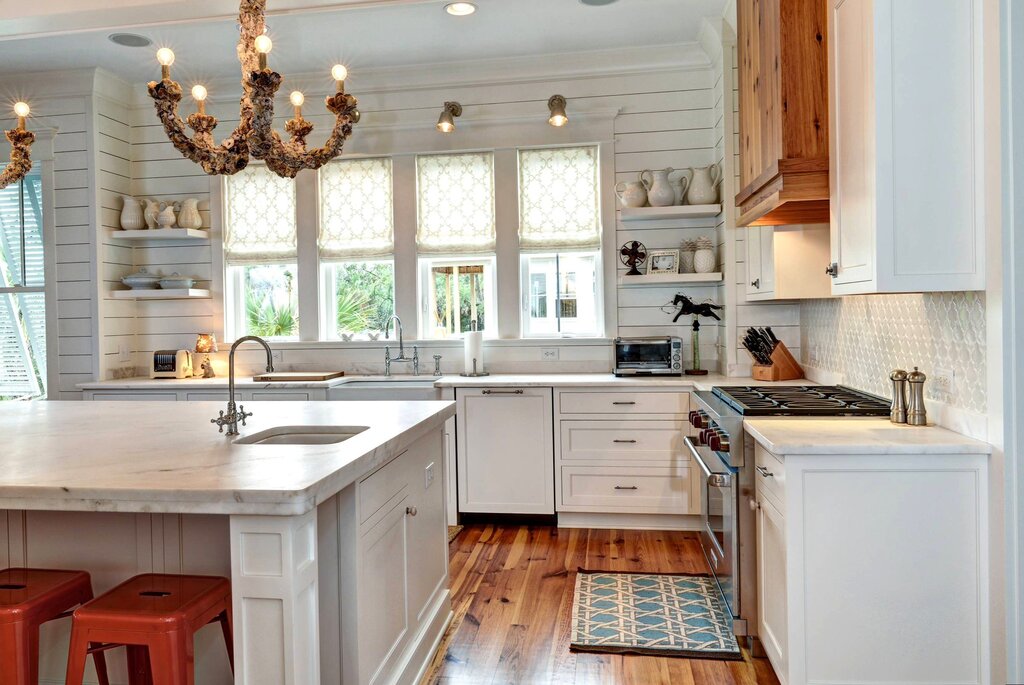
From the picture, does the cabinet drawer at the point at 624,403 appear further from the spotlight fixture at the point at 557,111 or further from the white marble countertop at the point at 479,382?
the spotlight fixture at the point at 557,111

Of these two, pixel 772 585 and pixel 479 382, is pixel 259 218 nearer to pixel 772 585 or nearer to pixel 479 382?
pixel 479 382

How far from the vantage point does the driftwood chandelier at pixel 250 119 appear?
232 centimetres

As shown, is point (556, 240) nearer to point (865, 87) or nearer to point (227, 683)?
point (865, 87)

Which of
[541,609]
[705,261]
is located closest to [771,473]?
[541,609]

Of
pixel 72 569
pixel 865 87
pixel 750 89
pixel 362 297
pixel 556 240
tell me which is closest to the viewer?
pixel 72 569

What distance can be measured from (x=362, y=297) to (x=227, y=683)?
3.43 meters

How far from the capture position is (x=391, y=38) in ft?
14.7

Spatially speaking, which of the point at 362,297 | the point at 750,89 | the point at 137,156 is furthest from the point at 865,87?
the point at 137,156

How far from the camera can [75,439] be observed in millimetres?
2391

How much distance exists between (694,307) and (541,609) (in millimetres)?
2284

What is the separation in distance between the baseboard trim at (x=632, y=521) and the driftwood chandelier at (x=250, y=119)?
2.67m

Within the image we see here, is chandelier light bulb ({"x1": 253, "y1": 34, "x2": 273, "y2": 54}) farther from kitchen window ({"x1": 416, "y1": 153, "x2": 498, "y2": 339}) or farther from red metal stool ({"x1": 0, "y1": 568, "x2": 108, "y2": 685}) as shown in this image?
kitchen window ({"x1": 416, "y1": 153, "x2": 498, "y2": 339})

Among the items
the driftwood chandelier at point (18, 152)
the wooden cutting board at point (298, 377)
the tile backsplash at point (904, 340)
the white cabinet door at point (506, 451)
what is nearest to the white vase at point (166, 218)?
the wooden cutting board at point (298, 377)

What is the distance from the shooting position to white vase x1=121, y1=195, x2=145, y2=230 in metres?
5.21
